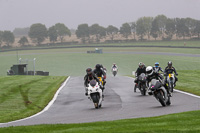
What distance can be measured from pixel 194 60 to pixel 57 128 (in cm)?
6880

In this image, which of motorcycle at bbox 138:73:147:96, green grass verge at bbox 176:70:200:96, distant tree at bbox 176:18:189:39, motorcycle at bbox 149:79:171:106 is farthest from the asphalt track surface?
distant tree at bbox 176:18:189:39

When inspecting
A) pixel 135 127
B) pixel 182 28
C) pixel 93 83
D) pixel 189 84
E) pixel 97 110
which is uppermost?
pixel 182 28

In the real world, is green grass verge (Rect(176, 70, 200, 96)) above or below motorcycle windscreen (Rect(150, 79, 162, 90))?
below

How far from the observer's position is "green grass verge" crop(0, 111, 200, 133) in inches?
369

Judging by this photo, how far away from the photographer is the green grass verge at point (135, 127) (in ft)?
30.8

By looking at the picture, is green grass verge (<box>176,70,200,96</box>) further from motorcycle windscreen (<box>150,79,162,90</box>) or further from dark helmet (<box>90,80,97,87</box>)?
dark helmet (<box>90,80,97,87</box>)

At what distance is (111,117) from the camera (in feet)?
43.3

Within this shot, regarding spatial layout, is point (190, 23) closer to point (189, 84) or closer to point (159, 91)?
point (189, 84)

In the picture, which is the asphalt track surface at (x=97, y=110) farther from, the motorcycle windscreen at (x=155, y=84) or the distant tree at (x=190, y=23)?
the distant tree at (x=190, y=23)

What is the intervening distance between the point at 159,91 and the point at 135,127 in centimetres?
572

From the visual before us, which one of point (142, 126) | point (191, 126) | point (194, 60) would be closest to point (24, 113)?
point (142, 126)

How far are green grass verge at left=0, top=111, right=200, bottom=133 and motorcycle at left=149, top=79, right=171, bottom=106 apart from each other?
3753 millimetres

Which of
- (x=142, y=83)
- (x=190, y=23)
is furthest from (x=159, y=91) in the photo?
(x=190, y=23)

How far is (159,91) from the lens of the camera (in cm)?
1559
